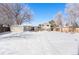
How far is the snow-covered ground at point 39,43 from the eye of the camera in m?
2.57

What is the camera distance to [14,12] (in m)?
2.65

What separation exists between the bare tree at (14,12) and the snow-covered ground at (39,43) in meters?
0.24

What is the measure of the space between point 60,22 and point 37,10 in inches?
16.5

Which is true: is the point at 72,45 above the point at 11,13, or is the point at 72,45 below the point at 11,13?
below

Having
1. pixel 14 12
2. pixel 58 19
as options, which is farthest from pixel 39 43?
pixel 14 12

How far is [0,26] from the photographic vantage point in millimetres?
2629

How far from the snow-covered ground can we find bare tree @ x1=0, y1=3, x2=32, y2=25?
9.3 inches

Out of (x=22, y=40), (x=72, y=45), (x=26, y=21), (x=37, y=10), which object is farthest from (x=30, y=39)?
(x=72, y=45)

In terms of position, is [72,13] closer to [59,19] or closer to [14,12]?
[59,19]

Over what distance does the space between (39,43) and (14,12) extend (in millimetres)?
622
